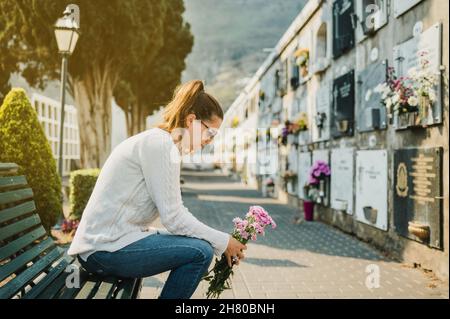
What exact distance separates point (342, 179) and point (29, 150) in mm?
6574

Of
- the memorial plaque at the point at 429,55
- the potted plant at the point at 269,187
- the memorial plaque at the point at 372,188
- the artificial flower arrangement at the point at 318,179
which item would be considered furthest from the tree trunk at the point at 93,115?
the memorial plaque at the point at 429,55

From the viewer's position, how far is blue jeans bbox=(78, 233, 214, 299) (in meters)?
3.25

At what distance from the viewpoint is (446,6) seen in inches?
267

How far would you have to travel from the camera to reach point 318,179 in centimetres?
1311

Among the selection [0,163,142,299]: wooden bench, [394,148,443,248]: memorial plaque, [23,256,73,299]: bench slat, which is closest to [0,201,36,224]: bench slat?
[0,163,142,299]: wooden bench

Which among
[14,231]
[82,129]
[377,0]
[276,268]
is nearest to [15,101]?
[276,268]

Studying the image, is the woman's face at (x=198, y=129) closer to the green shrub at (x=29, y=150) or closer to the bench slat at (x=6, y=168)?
the bench slat at (x=6, y=168)

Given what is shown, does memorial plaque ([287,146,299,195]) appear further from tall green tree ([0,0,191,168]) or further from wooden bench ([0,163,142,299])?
wooden bench ([0,163,142,299])

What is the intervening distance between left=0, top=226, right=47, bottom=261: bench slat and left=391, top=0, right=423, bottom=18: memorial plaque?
6.04 metres

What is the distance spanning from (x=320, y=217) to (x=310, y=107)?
3521 millimetres

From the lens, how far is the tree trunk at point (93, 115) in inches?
733

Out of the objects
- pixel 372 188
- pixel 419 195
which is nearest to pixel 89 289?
pixel 419 195
